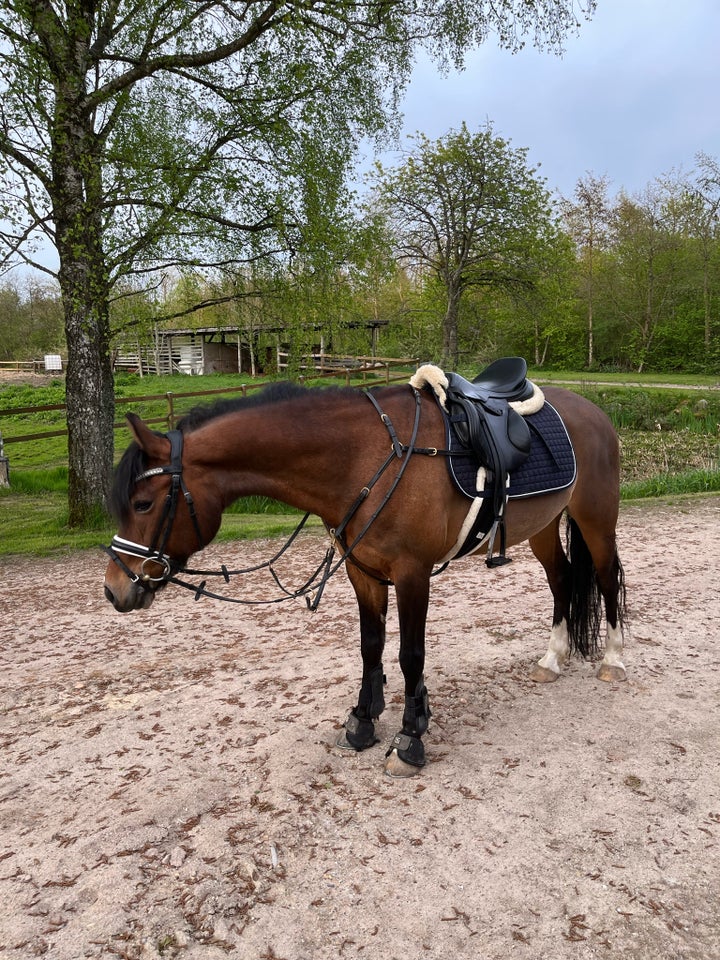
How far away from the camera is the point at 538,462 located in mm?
3549

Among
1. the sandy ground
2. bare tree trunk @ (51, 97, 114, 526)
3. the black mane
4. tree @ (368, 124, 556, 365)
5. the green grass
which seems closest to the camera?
the sandy ground

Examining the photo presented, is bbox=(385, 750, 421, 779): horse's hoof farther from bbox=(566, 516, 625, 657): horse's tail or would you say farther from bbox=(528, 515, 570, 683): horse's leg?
bbox=(566, 516, 625, 657): horse's tail

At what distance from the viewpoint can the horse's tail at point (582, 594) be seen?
4211mm

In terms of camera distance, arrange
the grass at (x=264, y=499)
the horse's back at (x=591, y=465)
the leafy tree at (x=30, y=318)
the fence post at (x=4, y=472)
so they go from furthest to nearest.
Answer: the leafy tree at (x=30, y=318) < the fence post at (x=4, y=472) < the grass at (x=264, y=499) < the horse's back at (x=591, y=465)

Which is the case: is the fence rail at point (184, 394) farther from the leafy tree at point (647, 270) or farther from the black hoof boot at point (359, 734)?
the leafy tree at point (647, 270)

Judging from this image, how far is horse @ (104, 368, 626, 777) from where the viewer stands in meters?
2.68

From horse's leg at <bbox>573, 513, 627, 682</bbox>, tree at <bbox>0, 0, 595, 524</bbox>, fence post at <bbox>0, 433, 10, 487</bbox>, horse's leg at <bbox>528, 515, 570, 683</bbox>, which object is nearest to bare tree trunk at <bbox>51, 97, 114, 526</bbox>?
tree at <bbox>0, 0, 595, 524</bbox>

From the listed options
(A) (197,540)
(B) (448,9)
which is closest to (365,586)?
(A) (197,540)

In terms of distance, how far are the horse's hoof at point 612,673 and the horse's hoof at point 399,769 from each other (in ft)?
5.54

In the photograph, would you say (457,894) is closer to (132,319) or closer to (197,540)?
(197,540)

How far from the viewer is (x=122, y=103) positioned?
23.2 ft

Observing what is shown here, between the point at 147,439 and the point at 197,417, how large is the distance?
0.30m

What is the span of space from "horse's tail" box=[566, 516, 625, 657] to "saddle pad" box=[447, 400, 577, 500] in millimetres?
723

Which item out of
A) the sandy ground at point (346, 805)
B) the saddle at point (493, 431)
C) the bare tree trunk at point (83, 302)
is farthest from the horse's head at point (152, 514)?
the bare tree trunk at point (83, 302)
